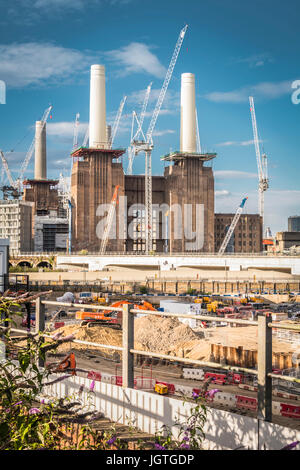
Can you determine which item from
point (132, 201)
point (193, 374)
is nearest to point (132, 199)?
point (132, 201)

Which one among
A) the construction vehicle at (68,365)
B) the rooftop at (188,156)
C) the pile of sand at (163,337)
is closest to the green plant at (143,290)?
the pile of sand at (163,337)

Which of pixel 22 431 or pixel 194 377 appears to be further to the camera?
pixel 194 377

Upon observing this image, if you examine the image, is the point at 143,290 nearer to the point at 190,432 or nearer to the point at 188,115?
the point at 190,432

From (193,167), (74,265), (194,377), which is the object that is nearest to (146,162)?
(193,167)

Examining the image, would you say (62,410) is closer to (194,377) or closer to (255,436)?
(255,436)

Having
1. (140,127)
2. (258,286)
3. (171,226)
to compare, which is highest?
(140,127)

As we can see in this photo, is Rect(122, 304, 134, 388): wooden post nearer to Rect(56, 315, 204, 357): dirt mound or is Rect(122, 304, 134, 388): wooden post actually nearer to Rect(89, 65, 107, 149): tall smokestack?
Rect(56, 315, 204, 357): dirt mound
